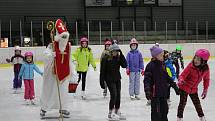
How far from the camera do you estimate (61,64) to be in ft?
25.8

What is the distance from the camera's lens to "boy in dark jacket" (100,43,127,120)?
300 inches

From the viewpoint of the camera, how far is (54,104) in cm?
799

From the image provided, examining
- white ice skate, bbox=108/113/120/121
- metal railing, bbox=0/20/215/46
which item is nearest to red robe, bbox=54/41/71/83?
white ice skate, bbox=108/113/120/121

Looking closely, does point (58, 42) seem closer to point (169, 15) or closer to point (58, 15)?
point (58, 15)

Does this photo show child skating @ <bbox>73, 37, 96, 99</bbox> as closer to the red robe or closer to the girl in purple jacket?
the girl in purple jacket

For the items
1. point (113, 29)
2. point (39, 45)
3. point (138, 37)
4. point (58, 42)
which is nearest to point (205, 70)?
point (58, 42)

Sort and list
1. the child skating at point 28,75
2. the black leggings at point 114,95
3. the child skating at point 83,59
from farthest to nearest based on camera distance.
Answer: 1. the child skating at point 83,59
2. the child skating at point 28,75
3. the black leggings at point 114,95

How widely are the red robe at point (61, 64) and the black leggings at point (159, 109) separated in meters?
2.38

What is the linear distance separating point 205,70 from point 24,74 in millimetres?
4297

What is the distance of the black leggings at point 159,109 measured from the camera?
587 centimetres

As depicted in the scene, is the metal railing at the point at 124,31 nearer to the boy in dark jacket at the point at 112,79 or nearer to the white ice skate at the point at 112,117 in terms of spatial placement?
the boy in dark jacket at the point at 112,79

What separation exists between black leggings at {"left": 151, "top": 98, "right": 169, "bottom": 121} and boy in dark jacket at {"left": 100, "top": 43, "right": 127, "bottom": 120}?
1740 millimetres

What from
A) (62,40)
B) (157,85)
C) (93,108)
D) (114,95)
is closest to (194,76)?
(157,85)

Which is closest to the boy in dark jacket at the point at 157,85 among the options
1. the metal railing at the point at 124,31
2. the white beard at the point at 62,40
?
the white beard at the point at 62,40
